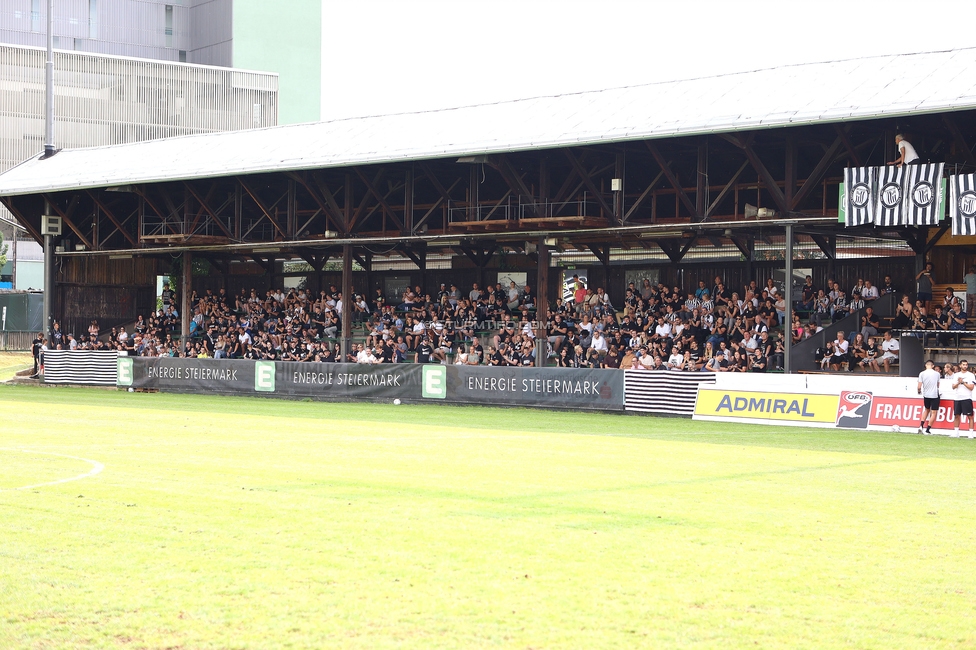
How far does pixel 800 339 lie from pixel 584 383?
6018mm

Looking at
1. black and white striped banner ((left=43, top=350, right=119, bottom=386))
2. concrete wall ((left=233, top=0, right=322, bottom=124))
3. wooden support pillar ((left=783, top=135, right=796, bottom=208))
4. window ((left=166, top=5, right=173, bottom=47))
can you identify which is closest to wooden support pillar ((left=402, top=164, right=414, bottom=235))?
black and white striped banner ((left=43, top=350, right=119, bottom=386))

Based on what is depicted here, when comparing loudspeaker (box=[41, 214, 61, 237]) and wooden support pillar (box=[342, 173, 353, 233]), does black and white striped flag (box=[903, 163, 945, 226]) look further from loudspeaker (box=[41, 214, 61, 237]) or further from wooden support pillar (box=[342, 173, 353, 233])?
loudspeaker (box=[41, 214, 61, 237])

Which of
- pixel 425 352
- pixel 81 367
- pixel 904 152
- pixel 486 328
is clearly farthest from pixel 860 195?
pixel 81 367

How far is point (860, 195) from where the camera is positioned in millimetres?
26531

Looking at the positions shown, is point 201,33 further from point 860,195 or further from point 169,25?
point 860,195

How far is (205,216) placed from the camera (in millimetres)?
44125

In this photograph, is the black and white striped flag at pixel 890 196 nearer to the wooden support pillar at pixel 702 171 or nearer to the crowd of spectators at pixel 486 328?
the crowd of spectators at pixel 486 328

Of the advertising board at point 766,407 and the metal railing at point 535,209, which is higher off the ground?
the metal railing at point 535,209

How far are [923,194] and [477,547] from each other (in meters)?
20.0

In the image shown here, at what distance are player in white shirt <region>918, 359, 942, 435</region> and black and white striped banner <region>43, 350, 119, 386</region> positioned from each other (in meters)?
26.6

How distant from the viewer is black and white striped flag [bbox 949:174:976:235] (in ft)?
82.5

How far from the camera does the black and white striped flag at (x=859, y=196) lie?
26.4 meters

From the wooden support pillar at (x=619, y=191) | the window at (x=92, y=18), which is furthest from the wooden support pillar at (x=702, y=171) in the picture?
the window at (x=92, y=18)

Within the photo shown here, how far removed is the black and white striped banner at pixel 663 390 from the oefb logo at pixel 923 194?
6353mm
